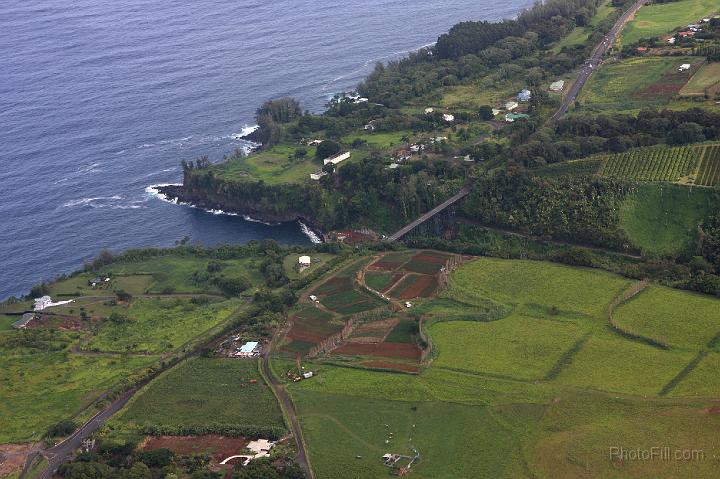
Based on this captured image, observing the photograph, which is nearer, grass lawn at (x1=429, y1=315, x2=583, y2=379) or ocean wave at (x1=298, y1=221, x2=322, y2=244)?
grass lawn at (x1=429, y1=315, x2=583, y2=379)

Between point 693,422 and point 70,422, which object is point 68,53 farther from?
point 693,422

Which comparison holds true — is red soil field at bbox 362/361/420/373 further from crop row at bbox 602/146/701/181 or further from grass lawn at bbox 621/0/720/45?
grass lawn at bbox 621/0/720/45

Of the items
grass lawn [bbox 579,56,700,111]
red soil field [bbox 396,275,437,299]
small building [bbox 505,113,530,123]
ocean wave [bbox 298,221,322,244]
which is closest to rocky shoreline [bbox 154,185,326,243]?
ocean wave [bbox 298,221,322,244]

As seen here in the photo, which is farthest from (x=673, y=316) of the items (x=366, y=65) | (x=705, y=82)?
(x=366, y=65)

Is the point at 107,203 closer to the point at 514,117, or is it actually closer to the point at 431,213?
the point at 431,213

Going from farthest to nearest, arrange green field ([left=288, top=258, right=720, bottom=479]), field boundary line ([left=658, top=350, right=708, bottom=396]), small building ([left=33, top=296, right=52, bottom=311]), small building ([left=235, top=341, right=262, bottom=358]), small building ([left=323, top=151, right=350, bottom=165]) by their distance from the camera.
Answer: small building ([left=323, top=151, right=350, bottom=165]) → small building ([left=33, top=296, right=52, bottom=311]) → small building ([left=235, top=341, right=262, bottom=358]) → field boundary line ([left=658, top=350, right=708, bottom=396]) → green field ([left=288, top=258, right=720, bottom=479])

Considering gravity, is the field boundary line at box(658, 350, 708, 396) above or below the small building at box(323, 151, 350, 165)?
below

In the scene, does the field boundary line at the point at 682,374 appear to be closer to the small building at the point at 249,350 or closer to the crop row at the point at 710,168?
the crop row at the point at 710,168
